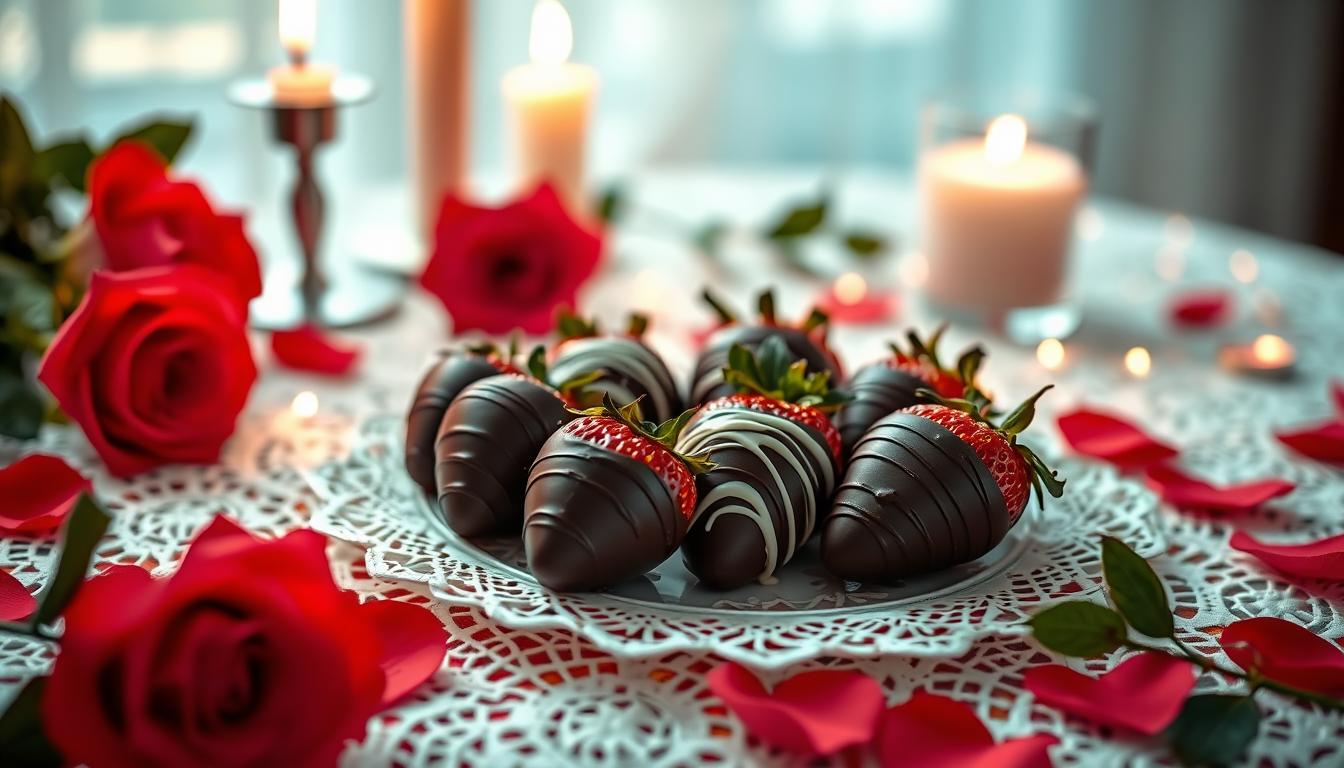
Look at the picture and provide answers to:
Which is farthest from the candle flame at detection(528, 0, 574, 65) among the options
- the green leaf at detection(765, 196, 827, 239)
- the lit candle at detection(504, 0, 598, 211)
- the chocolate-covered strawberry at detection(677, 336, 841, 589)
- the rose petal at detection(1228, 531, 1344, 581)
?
the rose petal at detection(1228, 531, 1344, 581)

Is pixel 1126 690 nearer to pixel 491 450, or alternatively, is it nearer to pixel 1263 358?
pixel 491 450

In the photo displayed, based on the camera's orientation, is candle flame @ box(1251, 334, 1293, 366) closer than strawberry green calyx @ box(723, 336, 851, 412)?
No

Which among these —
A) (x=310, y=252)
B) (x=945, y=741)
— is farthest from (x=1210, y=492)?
(x=310, y=252)

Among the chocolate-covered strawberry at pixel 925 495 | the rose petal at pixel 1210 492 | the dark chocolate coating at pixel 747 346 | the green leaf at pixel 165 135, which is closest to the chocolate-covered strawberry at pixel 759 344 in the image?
the dark chocolate coating at pixel 747 346

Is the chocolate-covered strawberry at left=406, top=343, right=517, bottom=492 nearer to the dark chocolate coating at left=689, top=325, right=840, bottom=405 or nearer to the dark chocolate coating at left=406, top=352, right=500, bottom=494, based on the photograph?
the dark chocolate coating at left=406, top=352, right=500, bottom=494

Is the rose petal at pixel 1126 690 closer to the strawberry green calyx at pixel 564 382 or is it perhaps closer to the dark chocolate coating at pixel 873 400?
the dark chocolate coating at pixel 873 400
